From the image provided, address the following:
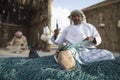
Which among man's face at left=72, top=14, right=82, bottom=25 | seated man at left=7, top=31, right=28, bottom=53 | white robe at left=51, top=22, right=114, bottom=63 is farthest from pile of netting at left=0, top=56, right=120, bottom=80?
seated man at left=7, top=31, right=28, bottom=53

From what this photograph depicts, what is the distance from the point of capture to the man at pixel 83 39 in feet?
9.90

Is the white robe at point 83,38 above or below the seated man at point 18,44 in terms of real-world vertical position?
above

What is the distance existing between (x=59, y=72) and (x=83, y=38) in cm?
119

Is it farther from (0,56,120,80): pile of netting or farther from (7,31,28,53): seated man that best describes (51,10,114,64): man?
(7,31,28,53): seated man

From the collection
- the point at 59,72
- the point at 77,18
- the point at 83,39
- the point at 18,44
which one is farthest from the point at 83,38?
the point at 18,44

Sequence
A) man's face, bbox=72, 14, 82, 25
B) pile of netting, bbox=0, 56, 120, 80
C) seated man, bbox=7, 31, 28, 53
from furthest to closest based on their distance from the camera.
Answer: seated man, bbox=7, 31, 28, 53
man's face, bbox=72, 14, 82, 25
pile of netting, bbox=0, 56, 120, 80

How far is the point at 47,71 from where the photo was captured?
2496mm

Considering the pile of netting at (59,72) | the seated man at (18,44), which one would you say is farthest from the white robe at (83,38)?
the seated man at (18,44)

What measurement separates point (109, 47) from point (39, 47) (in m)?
3.06

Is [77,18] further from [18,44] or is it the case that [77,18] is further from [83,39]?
[18,44]

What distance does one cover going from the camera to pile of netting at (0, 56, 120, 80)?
8.01 ft

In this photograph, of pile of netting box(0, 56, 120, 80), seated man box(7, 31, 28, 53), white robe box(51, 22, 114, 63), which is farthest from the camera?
seated man box(7, 31, 28, 53)

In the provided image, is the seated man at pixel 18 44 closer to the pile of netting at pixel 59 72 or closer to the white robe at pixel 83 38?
the white robe at pixel 83 38

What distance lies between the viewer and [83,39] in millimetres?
3516
